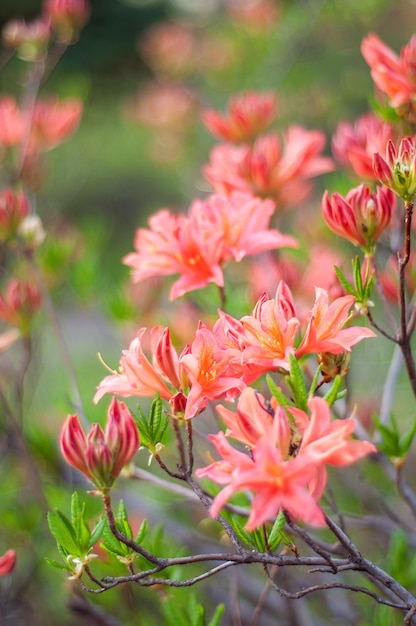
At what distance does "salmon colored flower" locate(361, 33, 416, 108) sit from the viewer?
3.64 feet

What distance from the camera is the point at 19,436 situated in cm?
151

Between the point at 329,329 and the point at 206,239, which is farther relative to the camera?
the point at 206,239

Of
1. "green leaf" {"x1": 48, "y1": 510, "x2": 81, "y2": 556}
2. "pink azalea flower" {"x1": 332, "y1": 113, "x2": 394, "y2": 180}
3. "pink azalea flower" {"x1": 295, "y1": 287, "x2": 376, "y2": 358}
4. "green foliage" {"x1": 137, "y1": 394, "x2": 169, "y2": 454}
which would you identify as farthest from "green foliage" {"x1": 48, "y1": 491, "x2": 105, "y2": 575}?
"pink azalea flower" {"x1": 332, "y1": 113, "x2": 394, "y2": 180}

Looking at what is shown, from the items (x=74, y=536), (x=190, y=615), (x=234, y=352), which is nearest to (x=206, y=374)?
(x=234, y=352)

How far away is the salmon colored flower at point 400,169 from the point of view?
2.79ft

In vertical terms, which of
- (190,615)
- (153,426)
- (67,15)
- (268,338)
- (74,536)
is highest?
(67,15)

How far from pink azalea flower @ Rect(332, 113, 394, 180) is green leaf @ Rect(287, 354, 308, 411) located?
1.61 ft

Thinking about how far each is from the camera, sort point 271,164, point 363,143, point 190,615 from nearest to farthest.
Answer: point 190,615, point 363,143, point 271,164

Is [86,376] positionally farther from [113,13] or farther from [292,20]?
[113,13]

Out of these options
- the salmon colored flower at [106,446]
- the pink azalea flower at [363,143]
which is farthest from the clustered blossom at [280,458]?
the pink azalea flower at [363,143]

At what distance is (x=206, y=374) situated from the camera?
0.80 meters

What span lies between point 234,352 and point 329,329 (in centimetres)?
12

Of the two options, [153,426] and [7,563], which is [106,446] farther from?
[7,563]

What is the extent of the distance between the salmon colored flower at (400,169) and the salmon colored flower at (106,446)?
0.45 meters
